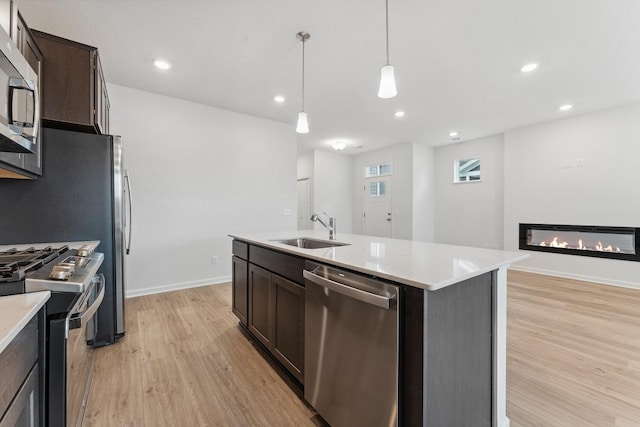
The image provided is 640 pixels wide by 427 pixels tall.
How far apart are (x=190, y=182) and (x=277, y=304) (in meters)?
2.82

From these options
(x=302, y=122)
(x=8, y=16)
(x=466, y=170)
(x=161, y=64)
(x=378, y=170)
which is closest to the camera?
(x=8, y=16)

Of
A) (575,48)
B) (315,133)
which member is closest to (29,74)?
(575,48)

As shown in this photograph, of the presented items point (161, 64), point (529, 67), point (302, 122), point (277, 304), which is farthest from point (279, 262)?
point (529, 67)

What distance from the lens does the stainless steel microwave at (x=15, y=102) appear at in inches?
44.4

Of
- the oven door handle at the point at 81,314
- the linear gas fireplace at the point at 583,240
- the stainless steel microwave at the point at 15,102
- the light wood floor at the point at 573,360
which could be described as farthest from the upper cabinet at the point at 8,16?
the linear gas fireplace at the point at 583,240

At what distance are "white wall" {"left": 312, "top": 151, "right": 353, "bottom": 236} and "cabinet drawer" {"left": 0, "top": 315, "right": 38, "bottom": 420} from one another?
6405 mm

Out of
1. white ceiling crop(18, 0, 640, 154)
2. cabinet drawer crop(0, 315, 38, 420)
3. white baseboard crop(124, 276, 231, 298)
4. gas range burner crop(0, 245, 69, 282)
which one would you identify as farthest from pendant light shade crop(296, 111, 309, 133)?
white baseboard crop(124, 276, 231, 298)

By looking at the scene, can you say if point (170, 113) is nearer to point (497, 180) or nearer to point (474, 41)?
point (474, 41)

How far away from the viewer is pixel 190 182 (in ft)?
13.2

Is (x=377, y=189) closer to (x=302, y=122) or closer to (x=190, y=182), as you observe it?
(x=190, y=182)

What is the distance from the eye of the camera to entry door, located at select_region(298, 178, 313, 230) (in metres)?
7.60

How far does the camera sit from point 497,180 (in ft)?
19.2

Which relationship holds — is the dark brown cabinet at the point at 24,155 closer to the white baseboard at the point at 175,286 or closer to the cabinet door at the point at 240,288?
the cabinet door at the point at 240,288

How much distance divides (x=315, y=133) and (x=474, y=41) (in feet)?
11.8
